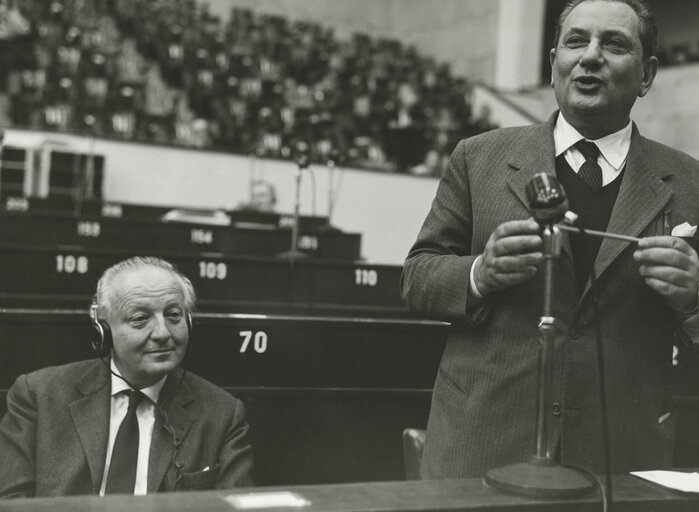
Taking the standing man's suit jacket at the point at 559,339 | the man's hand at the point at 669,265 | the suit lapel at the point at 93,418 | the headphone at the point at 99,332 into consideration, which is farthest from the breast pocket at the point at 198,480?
the man's hand at the point at 669,265

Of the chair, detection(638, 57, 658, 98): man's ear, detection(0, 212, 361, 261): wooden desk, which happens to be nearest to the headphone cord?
the chair

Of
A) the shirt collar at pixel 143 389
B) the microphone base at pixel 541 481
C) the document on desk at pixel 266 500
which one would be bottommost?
the shirt collar at pixel 143 389

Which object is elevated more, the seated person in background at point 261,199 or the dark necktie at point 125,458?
the seated person in background at point 261,199

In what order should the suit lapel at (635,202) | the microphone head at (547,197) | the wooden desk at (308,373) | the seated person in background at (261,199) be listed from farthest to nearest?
the seated person in background at (261,199) → the wooden desk at (308,373) → the suit lapel at (635,202) → the microphone head at (547,197)

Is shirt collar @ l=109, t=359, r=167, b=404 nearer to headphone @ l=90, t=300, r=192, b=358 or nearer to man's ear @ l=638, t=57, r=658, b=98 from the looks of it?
headphone @ l=90, t=300, r=192, b=358

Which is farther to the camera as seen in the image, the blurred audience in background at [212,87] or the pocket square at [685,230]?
the blurred audience in background at [212,87]

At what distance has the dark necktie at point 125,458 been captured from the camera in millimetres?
1521

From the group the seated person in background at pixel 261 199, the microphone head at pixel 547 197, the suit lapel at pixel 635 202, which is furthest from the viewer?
the seated person in background at pixel 261 199

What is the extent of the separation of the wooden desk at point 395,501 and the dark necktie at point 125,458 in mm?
705

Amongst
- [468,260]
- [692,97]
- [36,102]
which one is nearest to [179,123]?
[36,102]

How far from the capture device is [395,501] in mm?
837

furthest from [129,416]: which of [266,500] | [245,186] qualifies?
[245,186]

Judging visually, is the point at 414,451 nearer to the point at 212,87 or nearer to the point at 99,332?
the point at 99,332

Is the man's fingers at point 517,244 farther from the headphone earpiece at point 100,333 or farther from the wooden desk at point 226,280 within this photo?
the wooden desk at point 226,280
